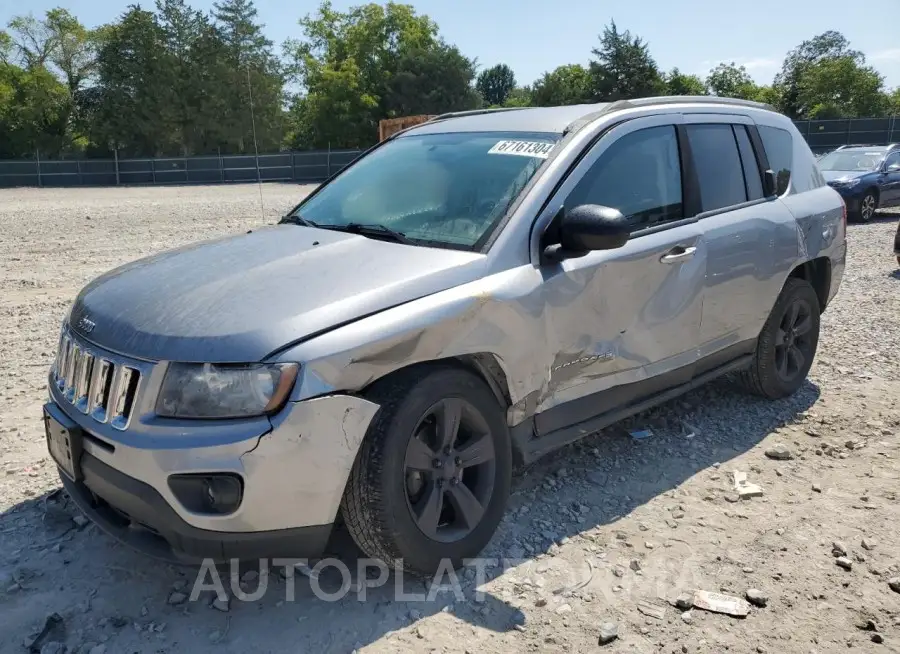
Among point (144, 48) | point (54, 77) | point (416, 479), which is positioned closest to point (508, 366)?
point (416, 479)

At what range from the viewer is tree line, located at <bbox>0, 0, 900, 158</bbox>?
5078cm

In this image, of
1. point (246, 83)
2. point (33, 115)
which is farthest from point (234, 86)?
point (33, 115)

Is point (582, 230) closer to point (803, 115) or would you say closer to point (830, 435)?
point (830, 435)

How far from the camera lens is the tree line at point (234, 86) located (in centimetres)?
5078

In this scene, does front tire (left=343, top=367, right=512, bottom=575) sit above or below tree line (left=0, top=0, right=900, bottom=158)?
below

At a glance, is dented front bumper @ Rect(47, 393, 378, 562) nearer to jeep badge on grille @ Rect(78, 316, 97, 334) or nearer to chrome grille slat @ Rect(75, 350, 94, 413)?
chrome grille slat @ Rect(75, 350, 94, 413)

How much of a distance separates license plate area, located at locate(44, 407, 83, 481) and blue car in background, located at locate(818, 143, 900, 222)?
1486cm

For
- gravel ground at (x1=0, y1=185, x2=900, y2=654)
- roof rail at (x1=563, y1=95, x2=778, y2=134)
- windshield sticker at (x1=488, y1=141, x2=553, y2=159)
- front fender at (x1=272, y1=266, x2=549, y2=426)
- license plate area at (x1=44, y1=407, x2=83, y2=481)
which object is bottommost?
gravel ground at (x1=0, y1=185, x2=900, y2=654)

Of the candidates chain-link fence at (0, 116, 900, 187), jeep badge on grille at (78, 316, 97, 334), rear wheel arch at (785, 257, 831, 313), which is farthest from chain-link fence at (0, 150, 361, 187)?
jeep badge on grille at (78, 316, 97, 334)

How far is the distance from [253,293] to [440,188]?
1193 millimetres

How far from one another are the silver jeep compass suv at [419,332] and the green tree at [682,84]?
170ft

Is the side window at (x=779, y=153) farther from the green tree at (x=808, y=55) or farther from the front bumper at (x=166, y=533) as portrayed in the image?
the green tree at (x=808, y=55)

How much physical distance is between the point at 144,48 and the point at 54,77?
323 inches

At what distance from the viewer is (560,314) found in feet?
10.7
